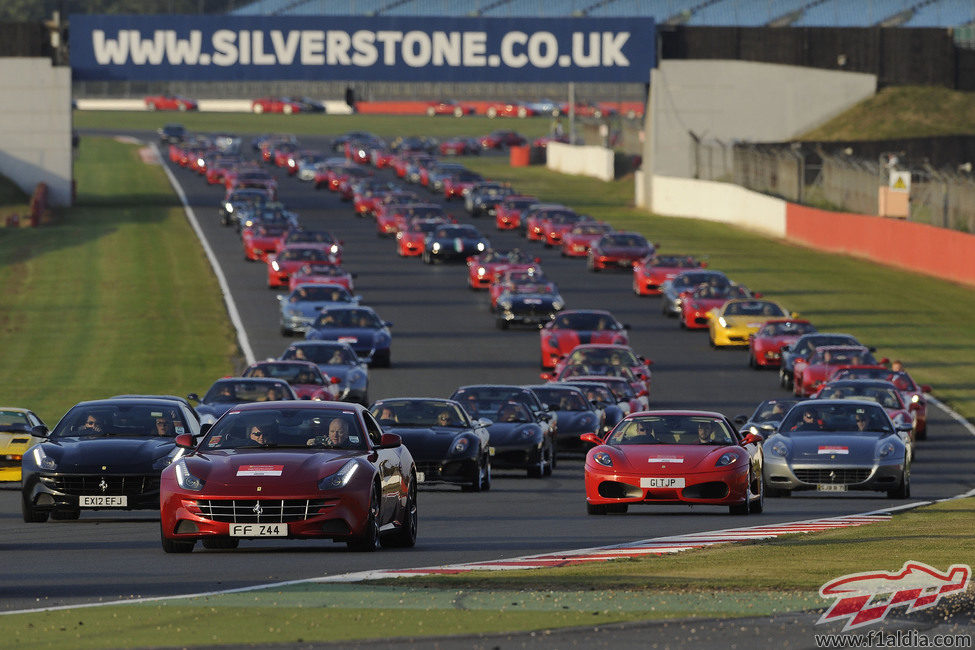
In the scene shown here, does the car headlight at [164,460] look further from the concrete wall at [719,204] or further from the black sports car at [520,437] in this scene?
the concrete wall at [719,204]

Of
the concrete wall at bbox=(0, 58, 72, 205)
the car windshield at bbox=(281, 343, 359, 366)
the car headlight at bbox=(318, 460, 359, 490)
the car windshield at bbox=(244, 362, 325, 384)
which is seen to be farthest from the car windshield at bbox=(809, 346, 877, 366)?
the concrete wall at bbox=(0, 58, 72, 205)

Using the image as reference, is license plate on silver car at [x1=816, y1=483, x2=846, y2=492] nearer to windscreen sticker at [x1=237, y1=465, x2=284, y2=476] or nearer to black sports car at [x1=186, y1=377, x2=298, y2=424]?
black sports car at [x1=186, y1=377, x2=298, y2=424]

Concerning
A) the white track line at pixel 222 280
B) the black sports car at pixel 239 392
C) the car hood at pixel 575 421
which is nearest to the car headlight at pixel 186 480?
the black sports car at pixel 239 392

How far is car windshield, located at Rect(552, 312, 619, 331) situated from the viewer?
4354cm

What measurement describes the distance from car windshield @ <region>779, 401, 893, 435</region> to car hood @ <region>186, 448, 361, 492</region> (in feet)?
31.7

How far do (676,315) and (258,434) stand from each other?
3762 cm

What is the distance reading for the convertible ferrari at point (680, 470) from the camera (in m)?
20.0

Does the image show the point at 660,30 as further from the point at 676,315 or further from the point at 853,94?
the point at 676,315

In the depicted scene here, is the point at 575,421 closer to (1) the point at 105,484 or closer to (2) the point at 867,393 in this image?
(2) the point at 867,393

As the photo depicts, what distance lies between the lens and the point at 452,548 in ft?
53.9

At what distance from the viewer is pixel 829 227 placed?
67438 mm

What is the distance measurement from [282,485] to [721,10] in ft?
250

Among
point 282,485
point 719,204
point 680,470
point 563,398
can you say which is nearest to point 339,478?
point 282,485

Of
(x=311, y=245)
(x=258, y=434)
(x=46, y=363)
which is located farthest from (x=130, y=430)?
(x=311, y=245)
